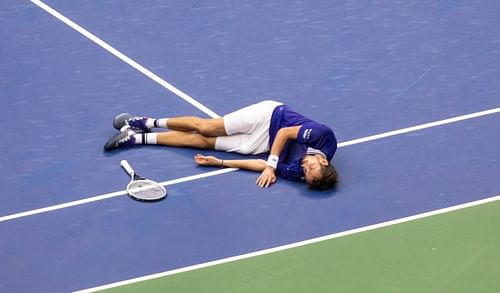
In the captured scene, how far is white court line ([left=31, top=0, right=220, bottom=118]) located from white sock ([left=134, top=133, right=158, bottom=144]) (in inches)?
29.7

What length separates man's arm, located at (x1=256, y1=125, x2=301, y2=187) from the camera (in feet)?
45.1

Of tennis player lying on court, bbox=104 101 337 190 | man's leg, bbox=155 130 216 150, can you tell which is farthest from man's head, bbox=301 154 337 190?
man's leg, bbox=155 130 216 150

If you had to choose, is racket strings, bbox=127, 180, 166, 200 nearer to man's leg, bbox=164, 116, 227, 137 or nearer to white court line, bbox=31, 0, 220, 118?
man's leg, bbox=164, 116, 227, 137

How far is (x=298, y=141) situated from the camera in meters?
13.8

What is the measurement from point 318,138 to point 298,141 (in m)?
0.25

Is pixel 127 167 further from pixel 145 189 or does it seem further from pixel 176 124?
pixel 176 124

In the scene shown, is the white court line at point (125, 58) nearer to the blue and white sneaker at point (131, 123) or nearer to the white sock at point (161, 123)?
the white sock at point (161, 123)

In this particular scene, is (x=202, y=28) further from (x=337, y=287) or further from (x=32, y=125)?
(x=337, y=287)

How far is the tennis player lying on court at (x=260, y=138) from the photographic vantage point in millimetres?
13664

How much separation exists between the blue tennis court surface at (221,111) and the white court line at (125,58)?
65 mm

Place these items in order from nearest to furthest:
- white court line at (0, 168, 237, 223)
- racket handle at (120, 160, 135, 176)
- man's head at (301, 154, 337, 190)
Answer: white court line at (0, 168, 237, 223), man's head at (301, 154, 337, 190), racket handle at (120, 160, 135, 176)

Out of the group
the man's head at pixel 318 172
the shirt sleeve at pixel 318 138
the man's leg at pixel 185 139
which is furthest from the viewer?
the man's leg at pixel 185 139

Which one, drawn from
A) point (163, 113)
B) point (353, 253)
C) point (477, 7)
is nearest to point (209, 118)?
point (163, 113)

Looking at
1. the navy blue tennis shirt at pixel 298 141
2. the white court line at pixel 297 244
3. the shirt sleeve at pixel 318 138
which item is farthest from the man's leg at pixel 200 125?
the white court line at pixel 297 244
